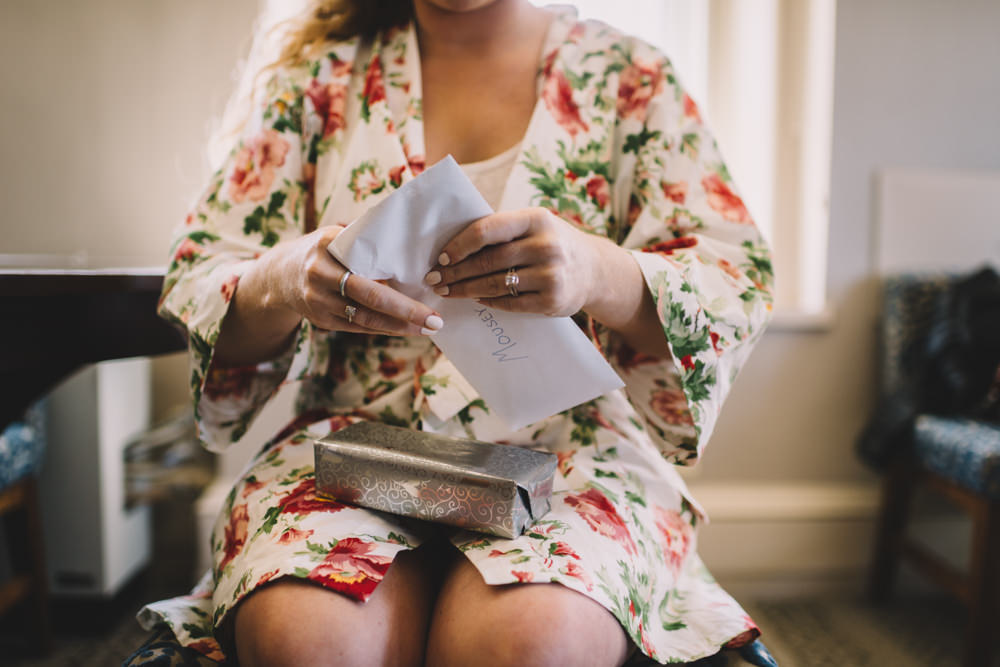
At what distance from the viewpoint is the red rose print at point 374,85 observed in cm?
73

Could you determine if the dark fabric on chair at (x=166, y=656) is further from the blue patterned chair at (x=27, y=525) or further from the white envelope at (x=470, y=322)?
the blue patterned chair at (x=27, y=525)

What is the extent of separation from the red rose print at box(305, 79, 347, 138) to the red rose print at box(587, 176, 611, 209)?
0.29 metres

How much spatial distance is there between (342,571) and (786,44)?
1.71 metres

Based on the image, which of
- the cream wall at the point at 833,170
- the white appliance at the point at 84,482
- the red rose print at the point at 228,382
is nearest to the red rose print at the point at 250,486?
the red rose print at the point at 228,382

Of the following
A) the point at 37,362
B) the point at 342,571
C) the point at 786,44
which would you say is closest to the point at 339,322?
the point at 342,571

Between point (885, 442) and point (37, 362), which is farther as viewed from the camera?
point (885, 442)

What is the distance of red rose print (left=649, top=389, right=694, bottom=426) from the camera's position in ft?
2.15

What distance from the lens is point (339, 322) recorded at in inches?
20.9

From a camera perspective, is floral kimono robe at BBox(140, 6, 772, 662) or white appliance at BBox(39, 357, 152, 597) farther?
white appliance at BBox(39, 357, 152, 597)

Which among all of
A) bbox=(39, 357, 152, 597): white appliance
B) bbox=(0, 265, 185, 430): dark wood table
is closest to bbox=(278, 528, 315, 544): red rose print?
bbox=(0, 265, 185, 430): dark wood table

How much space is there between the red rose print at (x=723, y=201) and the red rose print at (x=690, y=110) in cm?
7

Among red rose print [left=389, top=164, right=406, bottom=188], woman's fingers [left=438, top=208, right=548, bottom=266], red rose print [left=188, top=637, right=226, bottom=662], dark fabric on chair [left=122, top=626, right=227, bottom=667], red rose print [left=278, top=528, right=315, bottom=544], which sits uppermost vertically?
red rose print [left=389, top=164, right=406, bottom=188]

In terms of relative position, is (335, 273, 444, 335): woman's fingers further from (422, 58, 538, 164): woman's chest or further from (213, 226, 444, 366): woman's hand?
(422, 58, 538, 164): woman's chest

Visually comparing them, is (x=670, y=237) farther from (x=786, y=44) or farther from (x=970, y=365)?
(x=786, y=44)
